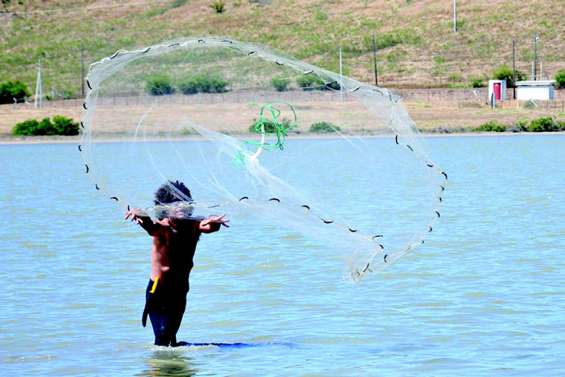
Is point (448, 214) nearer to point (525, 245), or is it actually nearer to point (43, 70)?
point (525, 245)

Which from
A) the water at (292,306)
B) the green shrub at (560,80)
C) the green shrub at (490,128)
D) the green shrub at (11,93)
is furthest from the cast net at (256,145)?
the green shrub at (560,80)

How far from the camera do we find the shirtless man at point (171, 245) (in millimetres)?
11734

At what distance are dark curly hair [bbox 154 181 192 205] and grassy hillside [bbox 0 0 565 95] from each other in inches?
3133

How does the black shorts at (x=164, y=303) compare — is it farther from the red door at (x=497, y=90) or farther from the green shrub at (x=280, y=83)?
the red door at (x=497, y=90)

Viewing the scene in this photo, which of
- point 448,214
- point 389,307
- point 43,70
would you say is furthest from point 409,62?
point 389,307

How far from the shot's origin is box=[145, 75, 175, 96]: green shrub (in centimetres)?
1619

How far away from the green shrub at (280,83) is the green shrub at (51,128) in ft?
177

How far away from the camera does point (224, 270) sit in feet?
63.2

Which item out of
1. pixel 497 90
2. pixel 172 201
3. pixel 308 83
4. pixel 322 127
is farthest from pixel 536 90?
pixel 172 201

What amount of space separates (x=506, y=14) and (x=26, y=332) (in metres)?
102

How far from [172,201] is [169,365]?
5.10 ft

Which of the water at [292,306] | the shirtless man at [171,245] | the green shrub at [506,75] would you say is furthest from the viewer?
the green shrub at [506,75]

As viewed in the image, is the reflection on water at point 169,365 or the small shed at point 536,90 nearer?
the reflection on water at point 169,365

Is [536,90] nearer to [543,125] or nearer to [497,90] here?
[497,90]
